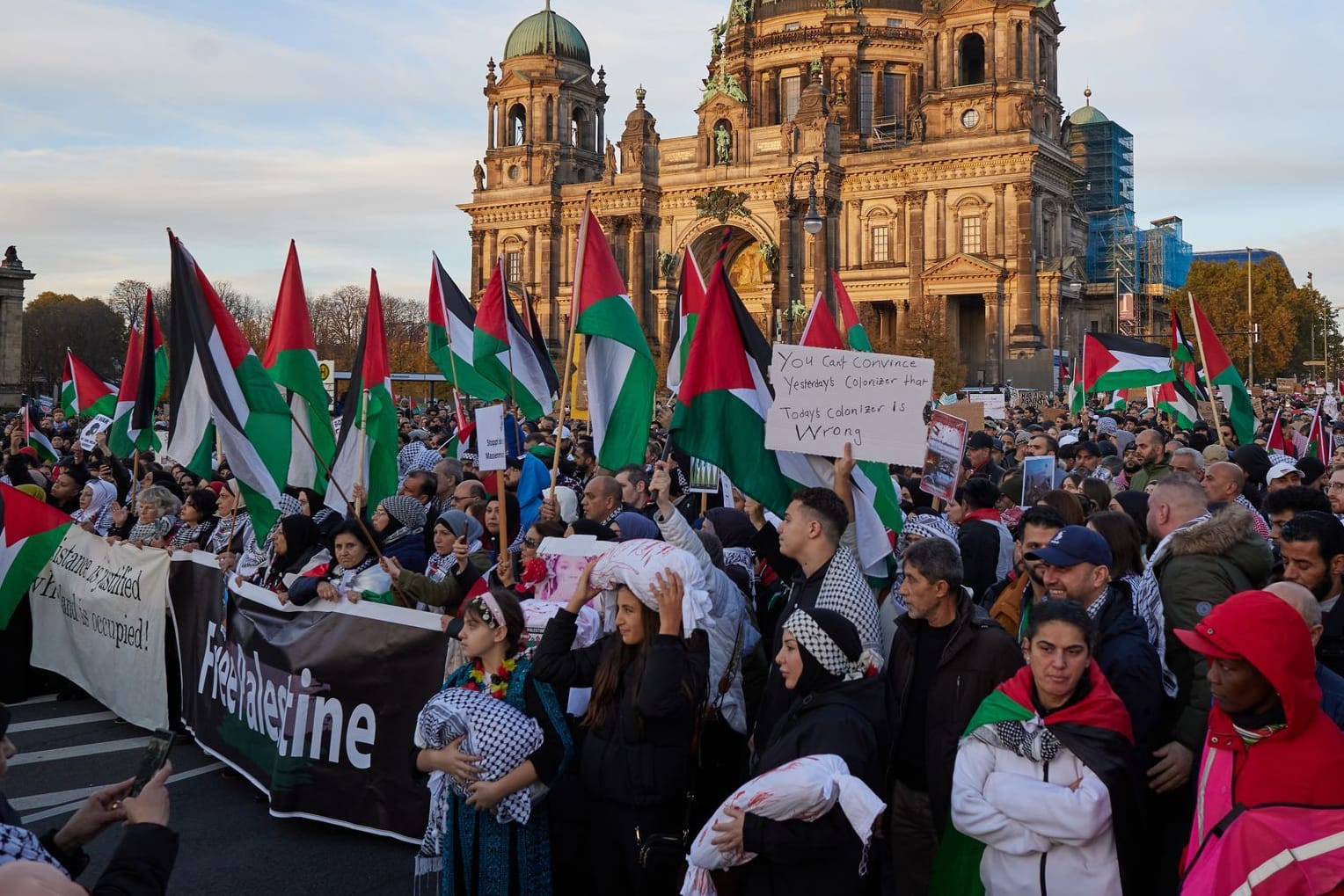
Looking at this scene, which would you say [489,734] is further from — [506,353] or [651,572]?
[506,353]

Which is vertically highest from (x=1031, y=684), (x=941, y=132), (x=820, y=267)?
(x=941, y=132)

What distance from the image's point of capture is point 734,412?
6809 millimetres

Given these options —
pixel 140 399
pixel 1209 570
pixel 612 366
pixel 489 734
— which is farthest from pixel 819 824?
pixel 140 399

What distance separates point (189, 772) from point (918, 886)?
212 inches

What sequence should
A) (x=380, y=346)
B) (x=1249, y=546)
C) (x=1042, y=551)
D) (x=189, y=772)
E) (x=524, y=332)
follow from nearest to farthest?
(x=1042, y=551) < (x=1249, y=546) < (x=189, y=772) < (x=380, y=346) < (x=524, y=332)

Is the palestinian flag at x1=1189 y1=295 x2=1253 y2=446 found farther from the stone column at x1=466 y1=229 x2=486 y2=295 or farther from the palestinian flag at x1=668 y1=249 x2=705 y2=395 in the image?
the stone column at x1=466 y1=229 x2=486 y2=295

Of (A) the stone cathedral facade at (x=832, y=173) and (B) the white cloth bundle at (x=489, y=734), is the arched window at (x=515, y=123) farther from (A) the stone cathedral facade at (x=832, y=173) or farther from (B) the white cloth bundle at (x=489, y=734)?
(B) the white cloth bundle at (x=489, y=734)

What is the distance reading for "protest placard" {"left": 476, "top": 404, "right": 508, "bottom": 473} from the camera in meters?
9.68

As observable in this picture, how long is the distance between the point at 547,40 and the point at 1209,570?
62.5m

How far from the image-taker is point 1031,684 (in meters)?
4.04

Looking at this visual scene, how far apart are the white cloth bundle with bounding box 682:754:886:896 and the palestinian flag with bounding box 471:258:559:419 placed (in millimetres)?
6594

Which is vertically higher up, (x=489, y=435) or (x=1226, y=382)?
(x=1226, y=382)

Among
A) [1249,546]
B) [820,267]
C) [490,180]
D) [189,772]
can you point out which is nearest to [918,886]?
[1249,546]

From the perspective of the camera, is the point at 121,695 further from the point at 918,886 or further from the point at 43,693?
the point at 918,886
